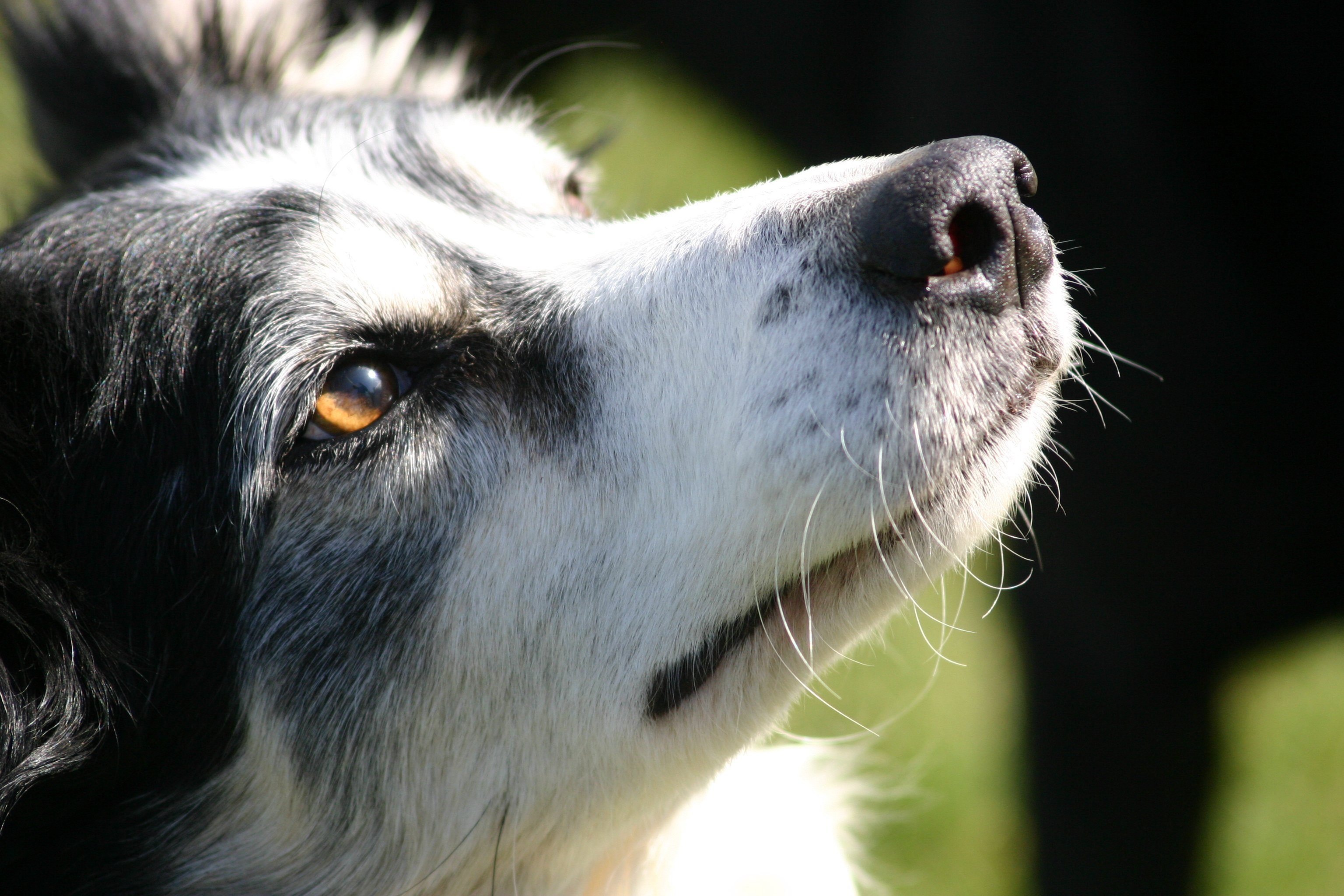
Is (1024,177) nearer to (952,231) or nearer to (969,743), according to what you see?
(952,231)

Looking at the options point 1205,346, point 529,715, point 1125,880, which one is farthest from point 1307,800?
point 529,715

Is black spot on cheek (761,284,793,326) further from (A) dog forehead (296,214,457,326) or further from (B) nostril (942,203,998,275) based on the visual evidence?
(A) dog forehead (296,214,457,326)

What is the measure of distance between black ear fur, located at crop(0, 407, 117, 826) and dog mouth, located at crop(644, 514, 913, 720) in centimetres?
105

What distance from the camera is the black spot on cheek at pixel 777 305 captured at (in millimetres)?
1895

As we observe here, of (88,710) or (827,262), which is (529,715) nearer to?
(88,710)

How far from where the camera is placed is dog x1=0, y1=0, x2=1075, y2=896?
6.08 feet

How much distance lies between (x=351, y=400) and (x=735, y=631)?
33.4 inches

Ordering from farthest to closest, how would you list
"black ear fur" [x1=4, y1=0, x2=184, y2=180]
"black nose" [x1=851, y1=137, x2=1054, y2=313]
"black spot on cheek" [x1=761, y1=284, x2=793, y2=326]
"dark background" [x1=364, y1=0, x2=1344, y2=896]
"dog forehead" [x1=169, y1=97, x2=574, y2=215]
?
"black ear fur" [x1=4, y1=0, x2=184, y2=180], "dark background" [x1=364, y1=0, x2=1344, y2=896], "dog forehead" [x1=169, y1=97, x2=574, y2=215], "black spot on cheek" [x1=761, y1=284, x2=793, y2=326], "black nose" [x1=851, y1=137, x2=1054, y2=313]

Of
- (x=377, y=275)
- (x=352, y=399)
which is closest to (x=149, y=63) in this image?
(x=377, y=275)

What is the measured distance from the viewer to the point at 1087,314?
2.97 metres

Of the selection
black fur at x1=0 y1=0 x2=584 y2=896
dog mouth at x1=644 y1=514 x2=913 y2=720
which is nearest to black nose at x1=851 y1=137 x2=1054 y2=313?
dog mouth at x1=644 y1=514 x2=913 y2=720

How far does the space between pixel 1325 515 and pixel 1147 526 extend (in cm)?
44

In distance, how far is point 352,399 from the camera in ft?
6.62

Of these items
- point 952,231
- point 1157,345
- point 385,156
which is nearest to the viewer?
point 952,231
